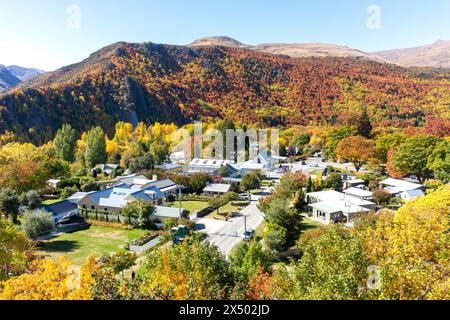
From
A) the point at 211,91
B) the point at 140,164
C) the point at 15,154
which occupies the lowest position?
the point at 140,164

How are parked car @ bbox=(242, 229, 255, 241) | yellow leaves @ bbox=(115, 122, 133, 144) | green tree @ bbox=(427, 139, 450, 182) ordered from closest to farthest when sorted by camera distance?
parked car @ bbox=(242, 229, 255, 241) < green tree @ bbox=(427, 139, 450, 182) < yellow leaves @ bbox=(115, 122, 133, 144)

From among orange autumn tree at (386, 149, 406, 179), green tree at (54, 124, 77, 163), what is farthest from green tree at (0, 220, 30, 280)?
orange autumn tree at (386, 149, 406, 179)

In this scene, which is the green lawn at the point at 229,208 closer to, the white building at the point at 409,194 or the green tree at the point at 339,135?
the white building at the point at 409,194

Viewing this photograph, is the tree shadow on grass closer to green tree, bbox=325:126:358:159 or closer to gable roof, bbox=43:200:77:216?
gable roof, bbox=43:200:77:216

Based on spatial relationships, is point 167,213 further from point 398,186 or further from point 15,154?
point 15,154

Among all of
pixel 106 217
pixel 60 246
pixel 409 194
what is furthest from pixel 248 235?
pixel 409 194
